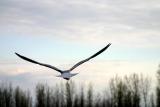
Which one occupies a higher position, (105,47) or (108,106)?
(105,47)

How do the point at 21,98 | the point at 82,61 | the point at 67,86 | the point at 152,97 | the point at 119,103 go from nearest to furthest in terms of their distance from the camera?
1. the point at 82,61
2. the point at 119,103
3. the point at 152,97
4. the point at 67,86
5. the point at 21,98

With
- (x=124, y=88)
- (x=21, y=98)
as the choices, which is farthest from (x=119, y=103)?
(x=21, y=98)

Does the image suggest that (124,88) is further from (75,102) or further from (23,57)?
(23,57)

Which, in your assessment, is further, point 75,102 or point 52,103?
point 52,103

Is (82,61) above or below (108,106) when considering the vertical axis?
above

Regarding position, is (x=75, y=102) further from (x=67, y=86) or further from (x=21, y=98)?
(x=21, y=98)

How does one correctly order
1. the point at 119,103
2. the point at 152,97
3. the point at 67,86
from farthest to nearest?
the point at 67,86 < the point at 152,97 < the point at 119,103

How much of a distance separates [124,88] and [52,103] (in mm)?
14828

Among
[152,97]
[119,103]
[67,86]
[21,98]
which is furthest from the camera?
[21,98]

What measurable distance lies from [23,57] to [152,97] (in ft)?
185

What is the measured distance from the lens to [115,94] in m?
65.1

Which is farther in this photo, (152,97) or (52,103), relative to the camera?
(52,103)

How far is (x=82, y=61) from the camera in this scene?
46.6 ft

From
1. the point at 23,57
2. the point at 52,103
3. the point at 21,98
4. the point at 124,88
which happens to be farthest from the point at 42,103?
the point at 23,57
